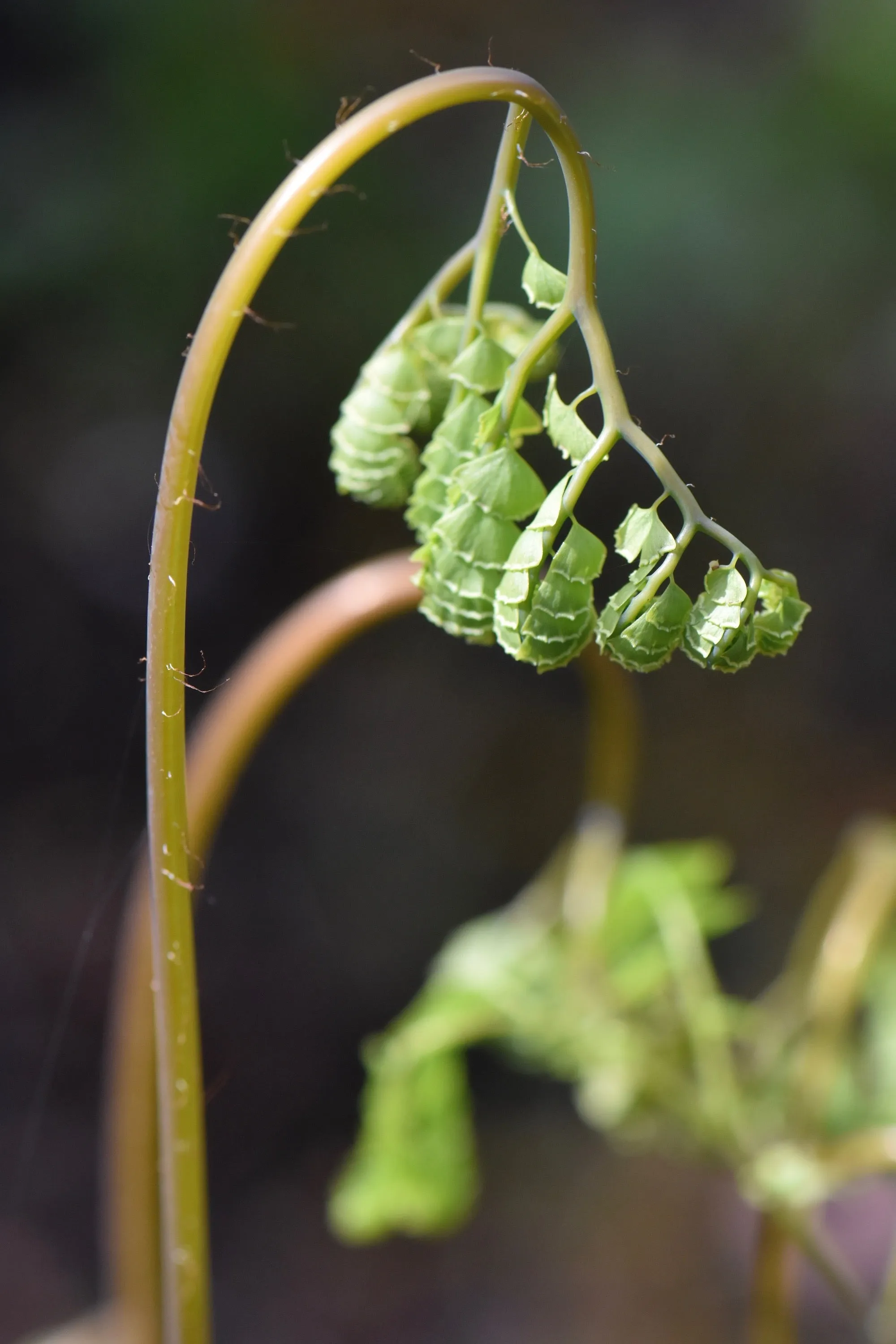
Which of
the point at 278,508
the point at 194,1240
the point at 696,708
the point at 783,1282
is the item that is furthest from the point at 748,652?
the point at 696,708

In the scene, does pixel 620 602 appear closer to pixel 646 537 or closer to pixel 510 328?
pixel 646 537

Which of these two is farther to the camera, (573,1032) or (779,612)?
(573,1032)

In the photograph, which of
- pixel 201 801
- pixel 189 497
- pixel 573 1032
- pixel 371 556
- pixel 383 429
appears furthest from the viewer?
pixel 371 556

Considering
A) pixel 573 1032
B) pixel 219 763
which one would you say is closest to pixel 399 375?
pixel 219 763

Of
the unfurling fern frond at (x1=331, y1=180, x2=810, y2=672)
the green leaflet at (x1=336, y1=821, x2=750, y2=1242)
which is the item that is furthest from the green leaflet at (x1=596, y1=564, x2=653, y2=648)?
the green leaflet at (x1=336, y1=821, x2=750, y2=1242)

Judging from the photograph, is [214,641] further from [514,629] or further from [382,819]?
[514,629]

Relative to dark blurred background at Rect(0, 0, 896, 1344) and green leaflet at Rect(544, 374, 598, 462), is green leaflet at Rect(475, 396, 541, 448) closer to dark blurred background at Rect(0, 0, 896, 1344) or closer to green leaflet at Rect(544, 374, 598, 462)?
green leaflet at Rect(544, 374, 598, 462)
